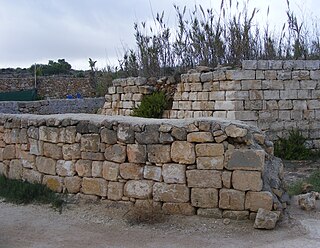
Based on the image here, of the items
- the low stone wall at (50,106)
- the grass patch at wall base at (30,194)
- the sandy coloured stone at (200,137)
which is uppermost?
the low stone wall at (50,106)

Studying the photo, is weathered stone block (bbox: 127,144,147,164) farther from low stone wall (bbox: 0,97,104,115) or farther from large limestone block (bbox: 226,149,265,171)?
low stone wall (bbox: 0,97,104,115)

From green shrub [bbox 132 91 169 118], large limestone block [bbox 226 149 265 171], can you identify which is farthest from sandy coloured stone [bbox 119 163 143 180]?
green shrub [bbox 132 91 169 118]

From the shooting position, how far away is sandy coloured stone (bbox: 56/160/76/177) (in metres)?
6.92

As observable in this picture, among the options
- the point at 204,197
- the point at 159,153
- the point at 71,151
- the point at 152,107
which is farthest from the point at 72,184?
the point at 152,107

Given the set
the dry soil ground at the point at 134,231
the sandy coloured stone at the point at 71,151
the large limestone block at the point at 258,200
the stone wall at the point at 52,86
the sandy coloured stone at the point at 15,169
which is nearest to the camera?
A: the dry soil ground at the point at 134,231

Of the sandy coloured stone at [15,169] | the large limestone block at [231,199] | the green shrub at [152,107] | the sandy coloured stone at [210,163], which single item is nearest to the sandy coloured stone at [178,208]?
the large limestone block at [231,199]

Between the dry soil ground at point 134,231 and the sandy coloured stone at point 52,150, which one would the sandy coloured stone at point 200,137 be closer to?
the dry soil ground at point 134,231

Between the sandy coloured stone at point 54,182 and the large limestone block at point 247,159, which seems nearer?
the large limestone block at point 247,159

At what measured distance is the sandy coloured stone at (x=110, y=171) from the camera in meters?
6.51

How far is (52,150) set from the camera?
7.16m

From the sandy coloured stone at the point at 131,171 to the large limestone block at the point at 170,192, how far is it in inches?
11.2

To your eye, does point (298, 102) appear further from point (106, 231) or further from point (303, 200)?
point (106, 231)

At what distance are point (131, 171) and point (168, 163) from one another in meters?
0.56

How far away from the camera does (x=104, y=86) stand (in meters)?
19.8
